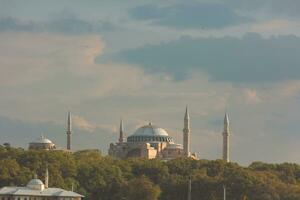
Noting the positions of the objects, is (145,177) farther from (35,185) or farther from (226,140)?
(226,140)

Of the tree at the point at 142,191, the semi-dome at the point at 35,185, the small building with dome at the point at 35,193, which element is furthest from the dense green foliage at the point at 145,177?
the semi-dome at the point at 35,185

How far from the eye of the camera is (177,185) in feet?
432

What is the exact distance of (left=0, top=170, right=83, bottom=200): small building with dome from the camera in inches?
4665

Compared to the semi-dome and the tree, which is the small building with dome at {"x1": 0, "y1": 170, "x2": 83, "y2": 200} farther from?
the tree

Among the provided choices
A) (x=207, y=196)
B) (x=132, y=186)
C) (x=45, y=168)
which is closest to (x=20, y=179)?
(x=45, y=168)

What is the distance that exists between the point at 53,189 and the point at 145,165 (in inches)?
920

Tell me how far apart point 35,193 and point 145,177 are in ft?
64.7

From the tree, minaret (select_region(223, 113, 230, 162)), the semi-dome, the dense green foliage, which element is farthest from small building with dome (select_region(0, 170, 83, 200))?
minaret (select_region(223, 113, 230, 162))

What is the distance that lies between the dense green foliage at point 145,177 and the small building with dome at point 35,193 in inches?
299

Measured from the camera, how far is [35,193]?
390 feet

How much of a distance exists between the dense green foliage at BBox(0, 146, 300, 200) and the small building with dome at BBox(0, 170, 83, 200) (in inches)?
299

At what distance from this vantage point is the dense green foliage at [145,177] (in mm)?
125562

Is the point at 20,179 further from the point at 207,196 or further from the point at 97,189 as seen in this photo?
the point at 207,196

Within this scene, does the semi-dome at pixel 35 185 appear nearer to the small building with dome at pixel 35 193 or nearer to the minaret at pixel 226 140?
the small building with dome at pixel 35 193
